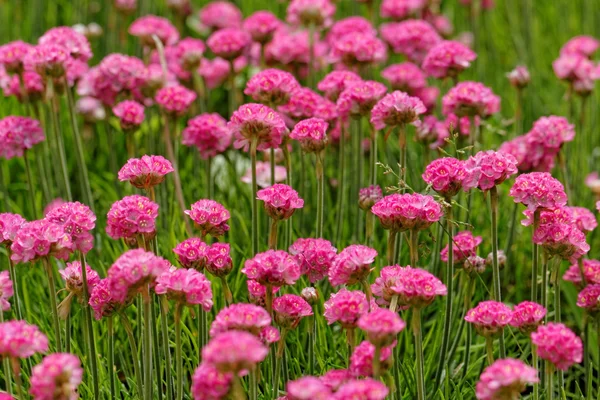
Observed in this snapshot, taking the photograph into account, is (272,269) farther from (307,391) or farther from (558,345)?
(558,345)

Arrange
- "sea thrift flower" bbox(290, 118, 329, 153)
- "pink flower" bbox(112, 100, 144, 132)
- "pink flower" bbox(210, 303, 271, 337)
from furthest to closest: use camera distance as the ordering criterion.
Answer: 1. "pink flower" bbox(112, 100, 144, 132)
2. "sea thrift flower" bbox(290, 118, 329, 153)
3. "pink flower" bbox(210, 303, 271, 337)

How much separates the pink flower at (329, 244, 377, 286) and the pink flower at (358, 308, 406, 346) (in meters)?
0.29

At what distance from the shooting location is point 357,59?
296cm

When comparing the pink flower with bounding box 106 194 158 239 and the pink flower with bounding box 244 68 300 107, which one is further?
the pink flower with bounding box 244 68 300 107

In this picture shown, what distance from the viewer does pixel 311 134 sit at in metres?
2.35

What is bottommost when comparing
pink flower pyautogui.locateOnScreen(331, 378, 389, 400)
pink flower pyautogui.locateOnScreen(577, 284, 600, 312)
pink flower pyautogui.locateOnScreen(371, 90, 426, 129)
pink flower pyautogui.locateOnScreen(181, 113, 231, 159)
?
pink flower pyautogui.locateOnScreen(577, 284, 600, 312)

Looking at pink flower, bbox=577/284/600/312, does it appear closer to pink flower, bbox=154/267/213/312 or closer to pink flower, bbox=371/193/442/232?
pink flower, bbox=371/193/442/232

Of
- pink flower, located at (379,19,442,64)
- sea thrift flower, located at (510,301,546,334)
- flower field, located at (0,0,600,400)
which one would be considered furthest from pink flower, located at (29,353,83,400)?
pink flower, located at (379,19,442,64)

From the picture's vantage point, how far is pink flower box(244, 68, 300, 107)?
8.14 ft

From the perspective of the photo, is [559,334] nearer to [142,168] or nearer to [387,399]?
[387,399]

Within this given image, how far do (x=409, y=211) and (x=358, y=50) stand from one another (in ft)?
3.45

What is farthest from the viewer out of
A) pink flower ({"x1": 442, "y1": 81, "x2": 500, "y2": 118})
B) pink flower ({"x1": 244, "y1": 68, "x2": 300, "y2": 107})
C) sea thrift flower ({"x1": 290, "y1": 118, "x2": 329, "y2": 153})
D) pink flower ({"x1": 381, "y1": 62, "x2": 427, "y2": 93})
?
pink flower ({"x1": 381, "y1": 62, "x2": 427, "y2": 93})

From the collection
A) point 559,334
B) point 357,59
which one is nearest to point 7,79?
point 357,59

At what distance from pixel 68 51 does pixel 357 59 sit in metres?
0.88
